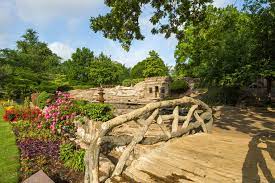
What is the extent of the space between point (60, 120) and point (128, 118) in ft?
24.4

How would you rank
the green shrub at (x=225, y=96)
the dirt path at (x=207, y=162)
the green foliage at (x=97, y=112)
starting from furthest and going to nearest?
the green shrub at (x=225, y=96), the green foliage at (x=97, y=112), the dirt path at (x=207, y=162)

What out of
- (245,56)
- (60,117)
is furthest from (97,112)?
(245,56)

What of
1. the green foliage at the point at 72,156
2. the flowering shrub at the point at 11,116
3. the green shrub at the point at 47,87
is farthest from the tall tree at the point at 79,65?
the green foliage at the point at 72,156

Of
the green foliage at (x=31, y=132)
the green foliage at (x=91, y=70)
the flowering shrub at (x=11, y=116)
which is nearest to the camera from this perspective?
the green foliage at (x=31, y=132)

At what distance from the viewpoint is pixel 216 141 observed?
596 cm

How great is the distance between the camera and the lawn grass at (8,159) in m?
6.83

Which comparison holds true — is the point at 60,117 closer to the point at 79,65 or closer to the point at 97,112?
the point at 97,112

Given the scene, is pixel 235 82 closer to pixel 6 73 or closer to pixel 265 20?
pixel 265 20

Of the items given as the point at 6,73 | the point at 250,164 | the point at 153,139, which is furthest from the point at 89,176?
the point at 6,73

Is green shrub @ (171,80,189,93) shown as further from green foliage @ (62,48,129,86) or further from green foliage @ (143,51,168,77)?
green foliage @ (62,48,129,86)

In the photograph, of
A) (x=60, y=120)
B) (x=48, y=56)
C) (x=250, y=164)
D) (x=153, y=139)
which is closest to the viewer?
(x=250, y=164)

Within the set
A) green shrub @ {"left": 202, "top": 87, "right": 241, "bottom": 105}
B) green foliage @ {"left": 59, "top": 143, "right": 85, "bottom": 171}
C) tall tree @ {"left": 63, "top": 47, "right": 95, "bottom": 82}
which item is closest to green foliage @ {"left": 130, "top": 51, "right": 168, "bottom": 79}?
tall tree @ {"left": 63, "top": 47, "right": 95, "bottom": 82}

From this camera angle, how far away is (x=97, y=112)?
11820mm

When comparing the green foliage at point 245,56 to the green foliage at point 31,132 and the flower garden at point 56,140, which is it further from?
the green foliage at point 31,132
